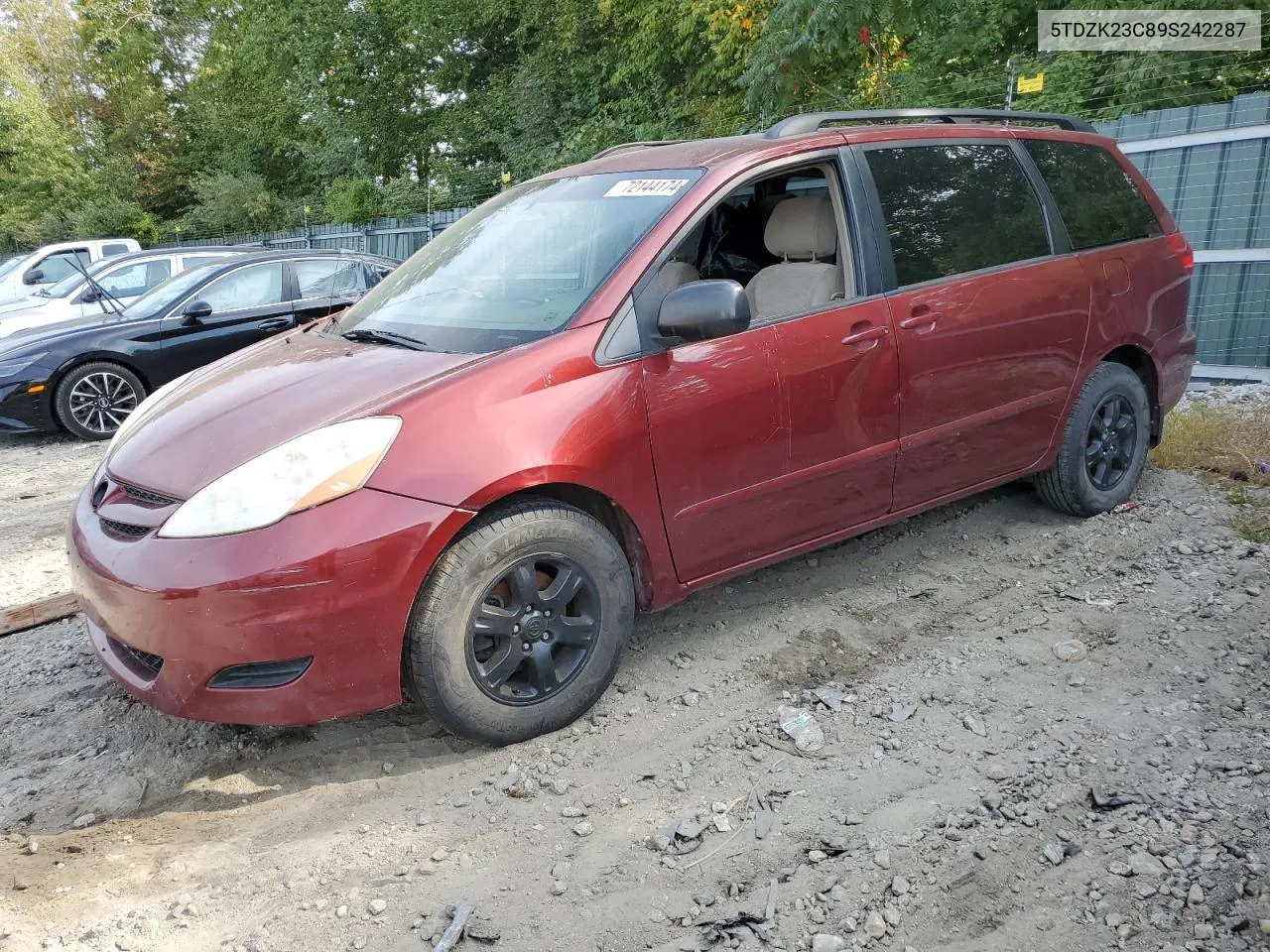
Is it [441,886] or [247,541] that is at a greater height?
[247,541]

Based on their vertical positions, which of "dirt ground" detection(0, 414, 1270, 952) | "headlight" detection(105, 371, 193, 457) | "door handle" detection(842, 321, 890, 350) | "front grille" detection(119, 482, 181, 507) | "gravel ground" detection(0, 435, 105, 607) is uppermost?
"door handle" detection(842, 321, 890, 350)

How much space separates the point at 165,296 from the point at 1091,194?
795 centimetres

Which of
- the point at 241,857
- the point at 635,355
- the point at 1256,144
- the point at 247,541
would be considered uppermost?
the point at 1256,144

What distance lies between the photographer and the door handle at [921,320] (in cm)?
380

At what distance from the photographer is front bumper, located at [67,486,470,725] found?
105 inches

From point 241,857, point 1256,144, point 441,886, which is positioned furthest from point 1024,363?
point 1256,144

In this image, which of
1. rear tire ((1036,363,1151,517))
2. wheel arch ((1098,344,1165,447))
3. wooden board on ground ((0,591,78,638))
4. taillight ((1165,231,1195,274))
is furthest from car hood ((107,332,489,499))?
taillight ((1165,231,1195,274))

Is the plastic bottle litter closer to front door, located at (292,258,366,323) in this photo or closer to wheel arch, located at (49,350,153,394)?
front door, located at (292,258,366,323)

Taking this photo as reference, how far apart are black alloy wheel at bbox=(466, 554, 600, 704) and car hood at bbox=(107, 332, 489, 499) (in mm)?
682

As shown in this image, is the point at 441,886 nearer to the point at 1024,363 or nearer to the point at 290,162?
the point at 1024,363

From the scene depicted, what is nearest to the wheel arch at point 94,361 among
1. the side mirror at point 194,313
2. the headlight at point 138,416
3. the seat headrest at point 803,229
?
the side mirror at point 194,313

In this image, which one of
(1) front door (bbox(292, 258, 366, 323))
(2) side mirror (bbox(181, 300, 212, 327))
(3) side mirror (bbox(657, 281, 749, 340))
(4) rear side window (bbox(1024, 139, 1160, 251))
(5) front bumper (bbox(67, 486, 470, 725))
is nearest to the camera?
(5) front bumper (bbox(67, 486, 470, 725))

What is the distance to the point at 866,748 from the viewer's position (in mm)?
3021

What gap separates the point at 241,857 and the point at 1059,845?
2180mm
